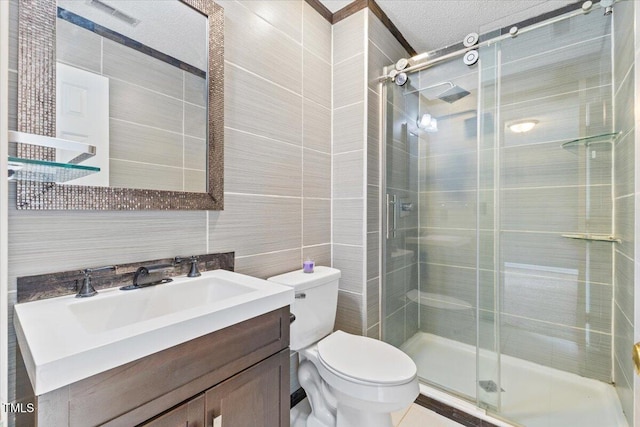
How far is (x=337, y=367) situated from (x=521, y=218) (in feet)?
4.75

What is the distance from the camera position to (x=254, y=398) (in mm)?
888

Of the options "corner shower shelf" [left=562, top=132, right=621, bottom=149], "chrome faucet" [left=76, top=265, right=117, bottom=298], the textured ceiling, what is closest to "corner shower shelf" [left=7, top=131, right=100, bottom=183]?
"chrome faucet" [left=76, top=265, right=117, bottom=298]

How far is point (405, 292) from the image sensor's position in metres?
2.12

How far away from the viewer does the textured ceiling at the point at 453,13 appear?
177 centimetres

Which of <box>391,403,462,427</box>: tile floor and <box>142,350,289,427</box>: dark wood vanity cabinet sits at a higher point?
<box>142,350,289,427</box>: dark wood vanity cabinet

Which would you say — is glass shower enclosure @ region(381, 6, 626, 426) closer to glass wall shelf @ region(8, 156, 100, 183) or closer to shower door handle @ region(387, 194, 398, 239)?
shower door handle @ region(387, 194, 398, 239)

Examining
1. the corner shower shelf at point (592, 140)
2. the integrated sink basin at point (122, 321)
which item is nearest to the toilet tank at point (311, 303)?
the integrated sink basin at point (122, 321)

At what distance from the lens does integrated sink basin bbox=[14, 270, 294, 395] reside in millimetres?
547

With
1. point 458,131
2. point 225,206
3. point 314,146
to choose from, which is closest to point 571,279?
point 458,131

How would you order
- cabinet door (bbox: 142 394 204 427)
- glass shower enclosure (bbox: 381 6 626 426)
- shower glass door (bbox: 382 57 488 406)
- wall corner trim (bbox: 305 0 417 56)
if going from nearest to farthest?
cabinet door (bbox: 142 394 204 427), glass shower enclosure (bbox: 381 6 626 426), wall corner trim (bbox: 305 0 417 56), shower glass door (bbox: 382 57 488 406)

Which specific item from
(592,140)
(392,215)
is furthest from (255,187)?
(592,140)

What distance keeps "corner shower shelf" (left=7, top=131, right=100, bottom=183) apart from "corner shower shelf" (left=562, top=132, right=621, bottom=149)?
7.57ft

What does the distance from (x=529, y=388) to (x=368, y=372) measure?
1.16 meters

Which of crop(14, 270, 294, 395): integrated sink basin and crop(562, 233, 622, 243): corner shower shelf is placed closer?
crop(14, 270, 294, 395): integrated sink basin
